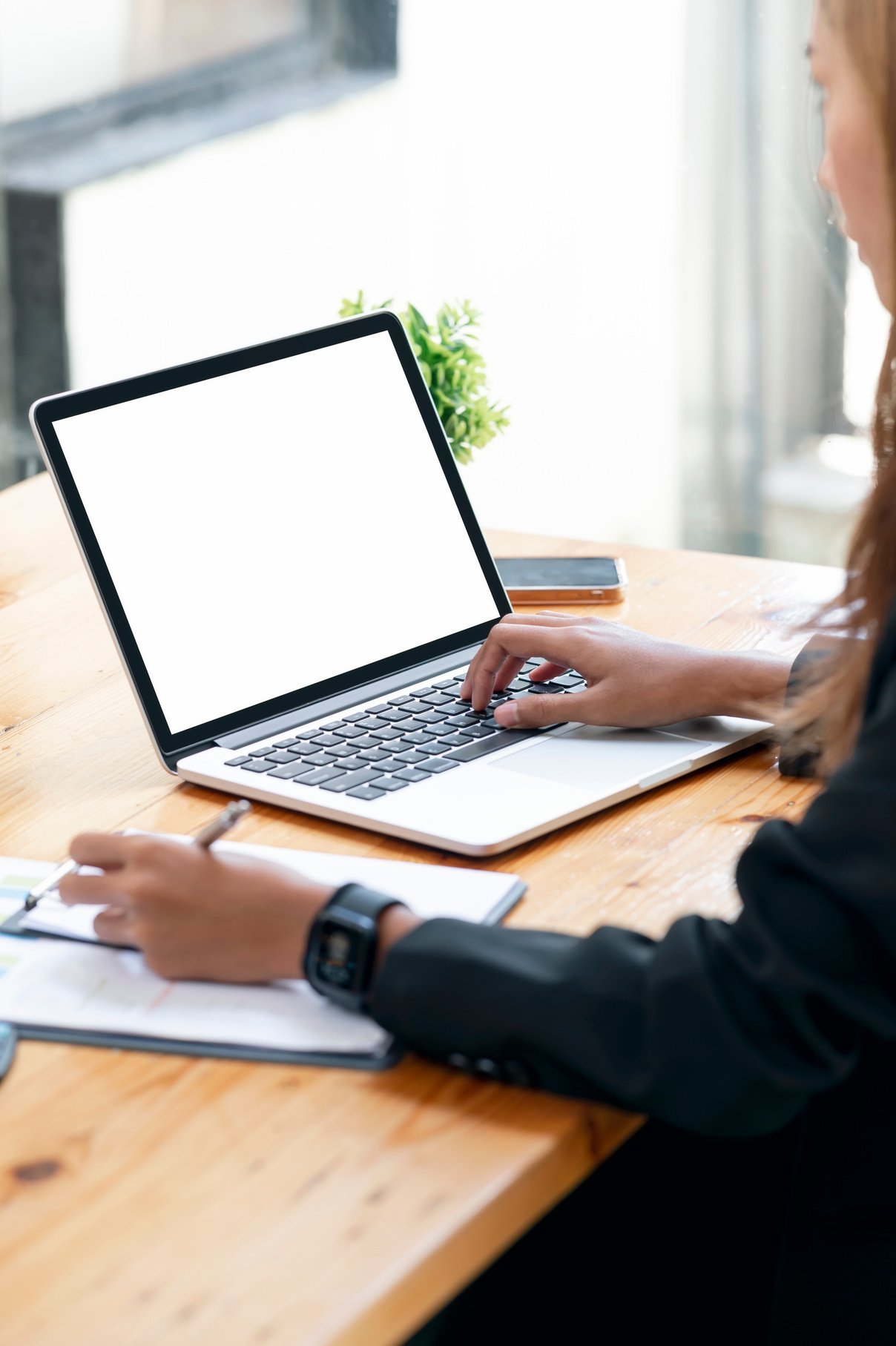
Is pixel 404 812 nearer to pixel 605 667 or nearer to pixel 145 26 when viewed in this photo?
pixel 605 667

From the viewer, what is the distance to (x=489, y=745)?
1044 mm

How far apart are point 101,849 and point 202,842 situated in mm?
67

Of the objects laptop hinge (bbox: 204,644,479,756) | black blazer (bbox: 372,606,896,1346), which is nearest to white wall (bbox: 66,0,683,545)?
laptop hinge (bbox: 204,644,479,756)

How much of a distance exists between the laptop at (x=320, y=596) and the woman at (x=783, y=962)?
0.18 metres

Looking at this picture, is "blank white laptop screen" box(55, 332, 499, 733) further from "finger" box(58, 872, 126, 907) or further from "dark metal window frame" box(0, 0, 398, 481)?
"dark metal window frame" box(0, 0, 398, 481)

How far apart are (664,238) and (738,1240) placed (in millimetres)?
1989

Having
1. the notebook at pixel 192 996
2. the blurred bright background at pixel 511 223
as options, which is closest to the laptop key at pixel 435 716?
the notebook at pixel 192 996

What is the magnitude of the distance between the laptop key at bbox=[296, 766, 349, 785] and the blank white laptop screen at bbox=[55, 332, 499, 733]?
10 cm

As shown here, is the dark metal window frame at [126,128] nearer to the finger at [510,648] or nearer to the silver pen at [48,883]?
the finger at [510,648]

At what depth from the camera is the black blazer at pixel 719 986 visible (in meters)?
0.64

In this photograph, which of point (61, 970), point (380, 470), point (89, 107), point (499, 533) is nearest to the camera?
point (61, 970)

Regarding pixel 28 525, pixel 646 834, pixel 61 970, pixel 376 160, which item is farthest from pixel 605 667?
pixel 376 160

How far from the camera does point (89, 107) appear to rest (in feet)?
8.14

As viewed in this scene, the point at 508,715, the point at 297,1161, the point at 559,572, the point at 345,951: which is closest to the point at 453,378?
the point at 559,572
